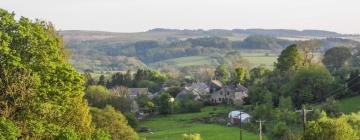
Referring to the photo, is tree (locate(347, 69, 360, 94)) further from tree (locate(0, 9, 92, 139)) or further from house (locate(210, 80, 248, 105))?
tree (locate(0, 9, 92, 139))

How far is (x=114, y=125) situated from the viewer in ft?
162

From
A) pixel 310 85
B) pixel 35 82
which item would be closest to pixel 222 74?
pixel 310 85

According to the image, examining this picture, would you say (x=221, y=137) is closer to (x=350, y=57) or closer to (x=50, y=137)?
(x=50, y=137)

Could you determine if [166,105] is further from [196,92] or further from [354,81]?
[354,81]

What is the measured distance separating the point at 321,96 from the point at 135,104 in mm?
29809

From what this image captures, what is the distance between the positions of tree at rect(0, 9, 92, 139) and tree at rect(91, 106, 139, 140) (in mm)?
18008

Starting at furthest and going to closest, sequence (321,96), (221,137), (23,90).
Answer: (321,96)
(221,137)
(23,90)

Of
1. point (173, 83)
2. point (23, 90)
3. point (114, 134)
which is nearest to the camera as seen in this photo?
point (23, 90)

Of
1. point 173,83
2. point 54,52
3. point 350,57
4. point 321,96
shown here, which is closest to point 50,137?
point 54,52

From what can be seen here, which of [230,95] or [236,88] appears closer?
[230,95]

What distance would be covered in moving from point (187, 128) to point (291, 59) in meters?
24.2

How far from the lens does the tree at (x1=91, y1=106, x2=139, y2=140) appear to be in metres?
48.7

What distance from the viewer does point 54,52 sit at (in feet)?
96.4

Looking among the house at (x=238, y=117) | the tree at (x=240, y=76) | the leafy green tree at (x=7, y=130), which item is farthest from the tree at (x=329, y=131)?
the tree at (x=240, y=76)
